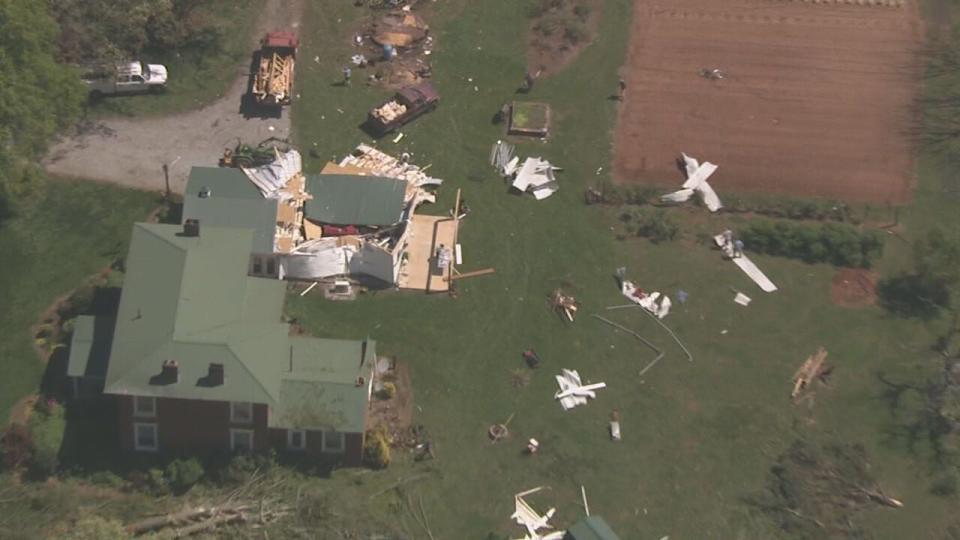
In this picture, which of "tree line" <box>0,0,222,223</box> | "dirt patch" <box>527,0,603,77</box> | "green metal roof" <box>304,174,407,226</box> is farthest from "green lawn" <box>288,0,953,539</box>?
"tree line" <box>0,0,222,223</box>

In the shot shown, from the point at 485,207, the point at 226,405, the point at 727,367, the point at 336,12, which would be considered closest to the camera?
the point at 226,405

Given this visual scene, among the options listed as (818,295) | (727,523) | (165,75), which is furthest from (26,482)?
(818,295)

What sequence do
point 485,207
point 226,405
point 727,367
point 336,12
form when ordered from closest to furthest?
point 226,405 → point 727,367 → point 485,207 → point 336,12

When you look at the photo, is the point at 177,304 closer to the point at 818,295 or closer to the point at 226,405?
the point at 226,405

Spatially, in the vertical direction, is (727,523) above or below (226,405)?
below

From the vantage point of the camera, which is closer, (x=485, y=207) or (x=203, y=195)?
(x=203, y=195)

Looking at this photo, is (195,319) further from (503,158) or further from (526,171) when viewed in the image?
(526,171)

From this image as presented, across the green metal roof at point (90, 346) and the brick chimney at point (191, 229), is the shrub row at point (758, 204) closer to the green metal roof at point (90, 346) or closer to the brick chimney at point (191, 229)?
the brick chimney at point (191, 229)
